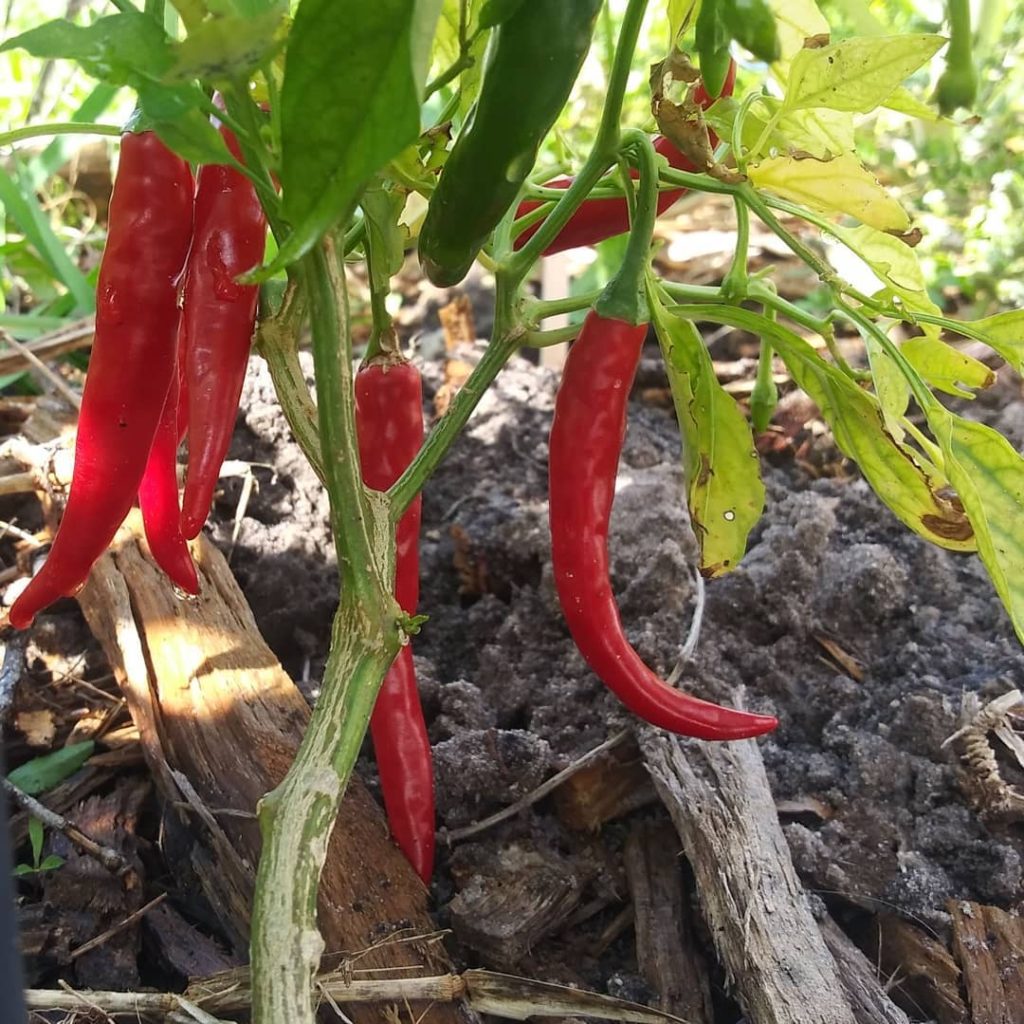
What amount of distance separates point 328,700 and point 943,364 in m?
0.62

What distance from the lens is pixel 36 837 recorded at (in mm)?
983

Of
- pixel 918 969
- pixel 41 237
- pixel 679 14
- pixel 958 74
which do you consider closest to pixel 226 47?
pixel 679 14

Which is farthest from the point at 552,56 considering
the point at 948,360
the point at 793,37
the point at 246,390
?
the point at 246,390

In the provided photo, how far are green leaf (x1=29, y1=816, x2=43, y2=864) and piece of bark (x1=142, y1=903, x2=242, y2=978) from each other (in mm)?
132

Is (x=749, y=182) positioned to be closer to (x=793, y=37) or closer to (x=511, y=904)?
(x=793, y=37)

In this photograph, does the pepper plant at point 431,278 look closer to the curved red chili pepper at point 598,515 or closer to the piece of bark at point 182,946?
the curved red chili pepper at point 598,515

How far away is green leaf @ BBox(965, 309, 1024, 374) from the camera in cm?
89

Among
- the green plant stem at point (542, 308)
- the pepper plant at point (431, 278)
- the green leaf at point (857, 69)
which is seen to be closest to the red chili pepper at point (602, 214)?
the pepper plant at point (431, 278)

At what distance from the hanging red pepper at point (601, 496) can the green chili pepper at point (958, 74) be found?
451mm

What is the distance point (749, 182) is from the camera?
812 millimetres

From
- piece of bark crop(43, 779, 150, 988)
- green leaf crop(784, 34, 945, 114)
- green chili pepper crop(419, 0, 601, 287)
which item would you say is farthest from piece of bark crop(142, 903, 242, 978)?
green leaf crop(784, 34, 945, 114)

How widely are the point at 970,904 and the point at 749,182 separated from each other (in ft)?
2.31

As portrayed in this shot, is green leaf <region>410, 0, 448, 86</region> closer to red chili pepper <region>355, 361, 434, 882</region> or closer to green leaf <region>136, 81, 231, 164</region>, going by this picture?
green leaf <region>136, 81, 231, 164</region>

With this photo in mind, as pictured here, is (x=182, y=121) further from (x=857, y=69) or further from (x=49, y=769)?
(x=49, y=769)
